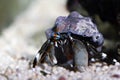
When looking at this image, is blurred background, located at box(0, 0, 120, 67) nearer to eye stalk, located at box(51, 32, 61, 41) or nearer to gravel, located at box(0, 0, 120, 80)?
gravel, located at box(0, 0, 120, 80)

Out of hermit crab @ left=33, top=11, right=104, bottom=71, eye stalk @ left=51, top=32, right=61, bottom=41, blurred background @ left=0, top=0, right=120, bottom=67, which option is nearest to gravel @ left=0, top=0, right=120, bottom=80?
blurred background @ left=0, top=0, right=120, bottom=67

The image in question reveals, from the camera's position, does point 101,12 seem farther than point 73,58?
Yes

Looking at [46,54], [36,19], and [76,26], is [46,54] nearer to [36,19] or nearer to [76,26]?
[76,26]

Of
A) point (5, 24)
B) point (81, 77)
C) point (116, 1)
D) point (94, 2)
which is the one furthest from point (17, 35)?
point (81, 77)

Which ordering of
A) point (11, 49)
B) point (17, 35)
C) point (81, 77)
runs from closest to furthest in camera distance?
point (81, 77) < point (11, 49) < point (17, 35)

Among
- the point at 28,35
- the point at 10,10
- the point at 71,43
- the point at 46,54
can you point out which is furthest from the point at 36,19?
the point at 71,43

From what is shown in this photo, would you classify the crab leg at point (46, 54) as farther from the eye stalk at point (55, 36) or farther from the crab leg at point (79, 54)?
the crab leg at point (79, 54)

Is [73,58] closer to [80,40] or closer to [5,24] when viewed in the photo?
[80,40]
